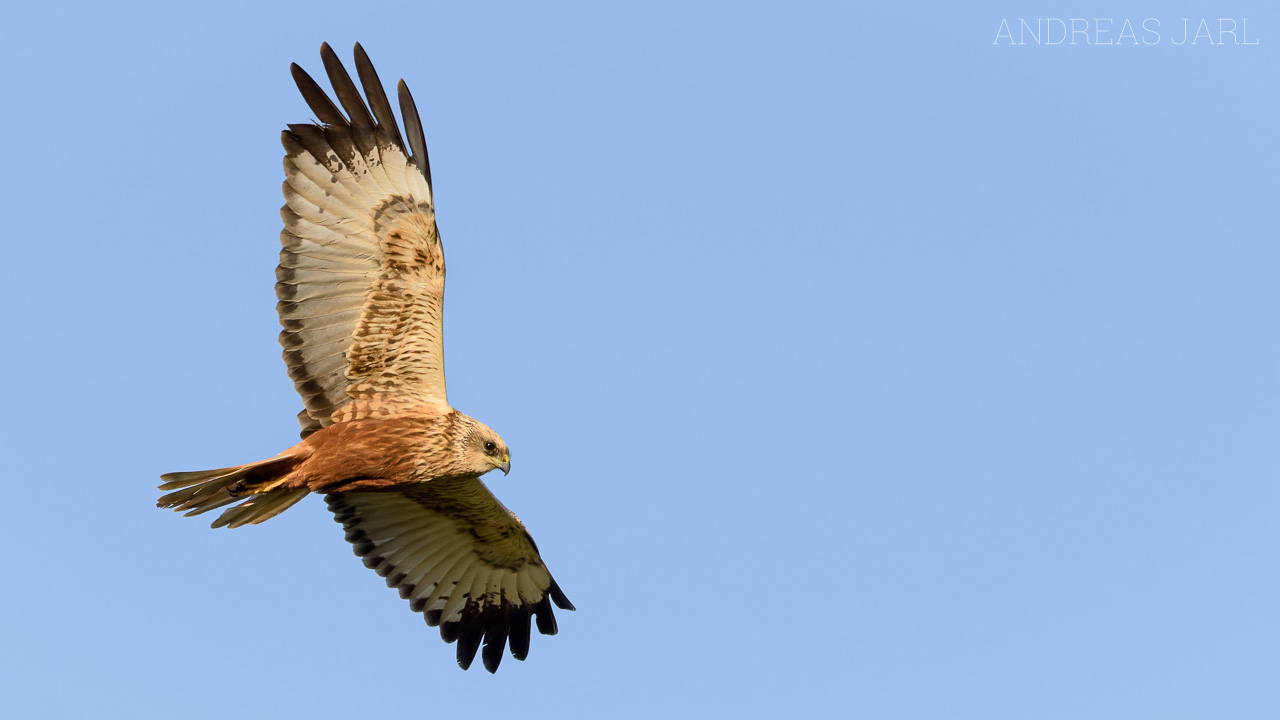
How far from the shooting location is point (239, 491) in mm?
9742

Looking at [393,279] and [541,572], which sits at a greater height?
[393,279]

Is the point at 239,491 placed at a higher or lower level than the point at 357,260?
lower

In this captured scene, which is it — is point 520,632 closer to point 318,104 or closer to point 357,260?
point 357,260

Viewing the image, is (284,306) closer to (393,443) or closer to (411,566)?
(393,443)

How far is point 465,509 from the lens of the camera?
11.1 m

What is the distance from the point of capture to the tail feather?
9562 millimetres

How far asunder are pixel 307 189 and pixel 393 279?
0.95 meters

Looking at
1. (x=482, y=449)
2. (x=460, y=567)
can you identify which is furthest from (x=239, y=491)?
(x=460, y=567)

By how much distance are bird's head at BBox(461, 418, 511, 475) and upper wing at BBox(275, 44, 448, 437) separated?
0.48 meters

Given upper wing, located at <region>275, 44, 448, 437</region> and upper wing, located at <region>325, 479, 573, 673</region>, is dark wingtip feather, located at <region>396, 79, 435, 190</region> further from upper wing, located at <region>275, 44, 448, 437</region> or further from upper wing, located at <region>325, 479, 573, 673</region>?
upper wing, located at <region>325, 479, 573, 673</region>

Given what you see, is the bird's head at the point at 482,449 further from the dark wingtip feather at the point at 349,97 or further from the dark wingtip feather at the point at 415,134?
the dark wingtip feather at the point at 349,97

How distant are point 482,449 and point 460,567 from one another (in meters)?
2.15

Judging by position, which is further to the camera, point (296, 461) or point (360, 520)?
point (360, 520)

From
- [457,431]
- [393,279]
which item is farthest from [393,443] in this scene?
[393,279]
